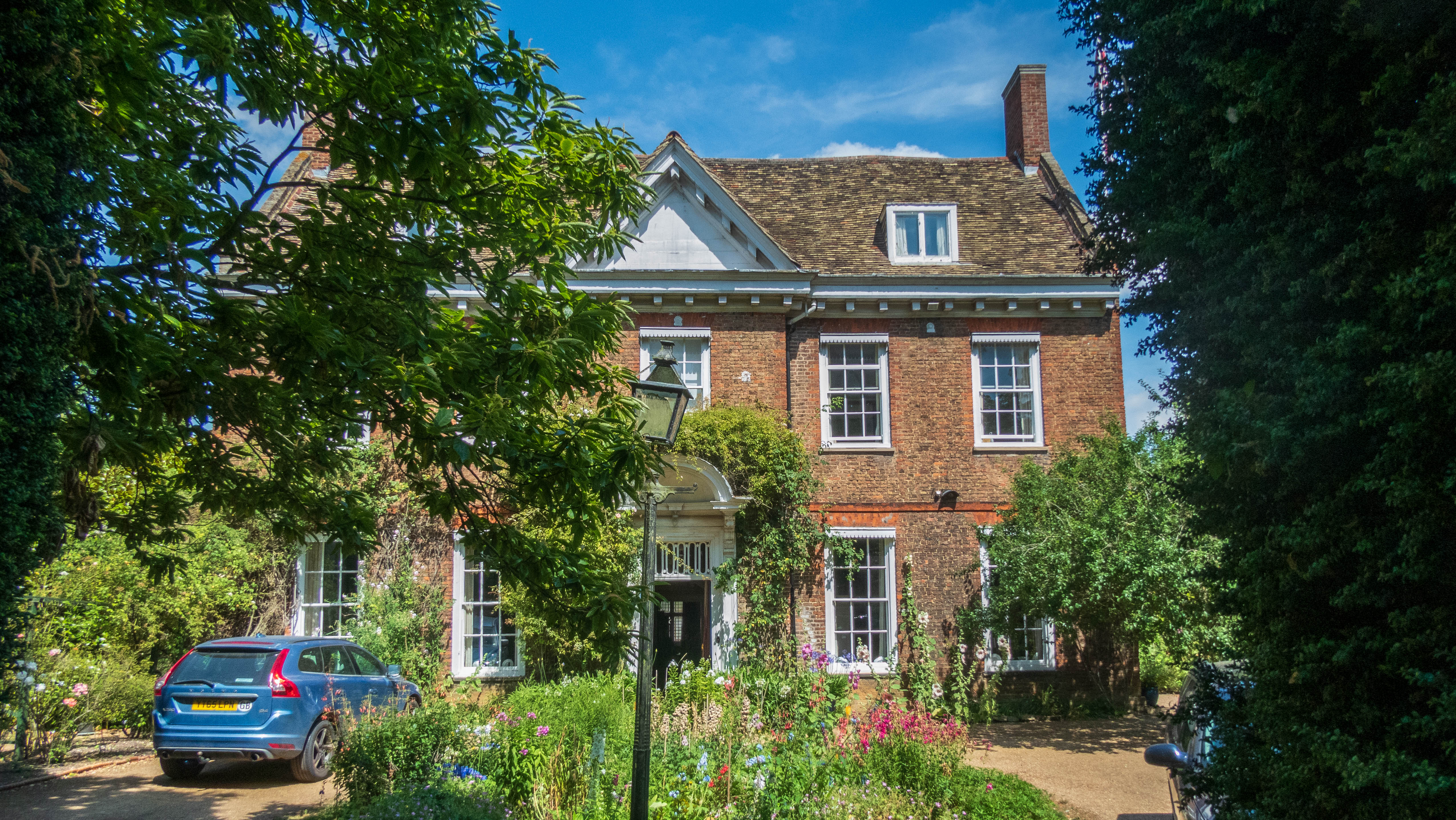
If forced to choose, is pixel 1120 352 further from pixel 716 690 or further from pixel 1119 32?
pixel 1119 32

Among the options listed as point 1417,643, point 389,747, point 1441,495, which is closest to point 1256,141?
point 1441,495

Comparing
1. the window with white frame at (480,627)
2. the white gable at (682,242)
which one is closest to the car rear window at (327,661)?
the window with white frame at (480,627)

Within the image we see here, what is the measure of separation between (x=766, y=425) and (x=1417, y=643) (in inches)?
444

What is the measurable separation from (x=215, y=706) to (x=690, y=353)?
341 inches

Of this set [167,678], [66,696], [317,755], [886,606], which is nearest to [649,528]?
[317,755]

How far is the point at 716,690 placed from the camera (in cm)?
934

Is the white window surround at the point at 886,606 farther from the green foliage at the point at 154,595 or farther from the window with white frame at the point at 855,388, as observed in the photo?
the green foliage at the point at 154,595

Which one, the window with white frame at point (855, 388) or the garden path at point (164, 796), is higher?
the window with white frame at point (855, 388)

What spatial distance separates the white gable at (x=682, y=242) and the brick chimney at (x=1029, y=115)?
765cm

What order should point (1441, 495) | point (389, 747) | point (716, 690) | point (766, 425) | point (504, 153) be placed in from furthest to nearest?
point (766, 425)
point (716, 690)
point (389, 747)
point (504, 153)
point (1441, 495)

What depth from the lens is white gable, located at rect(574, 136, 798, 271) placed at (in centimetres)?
1537

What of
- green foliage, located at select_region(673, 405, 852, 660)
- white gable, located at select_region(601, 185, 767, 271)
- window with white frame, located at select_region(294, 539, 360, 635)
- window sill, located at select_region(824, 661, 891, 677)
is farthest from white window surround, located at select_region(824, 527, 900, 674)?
window with white frame, located at select_region(294, 539, 360, 635)

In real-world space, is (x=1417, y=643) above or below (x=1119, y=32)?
below

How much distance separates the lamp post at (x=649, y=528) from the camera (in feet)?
19.5
